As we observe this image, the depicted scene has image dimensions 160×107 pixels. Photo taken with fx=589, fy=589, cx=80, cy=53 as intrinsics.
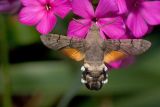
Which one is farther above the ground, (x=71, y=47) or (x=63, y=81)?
(x=71, y=47)

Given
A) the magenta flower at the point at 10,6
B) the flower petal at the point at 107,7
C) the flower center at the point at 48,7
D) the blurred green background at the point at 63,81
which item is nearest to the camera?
the flower petal at the point at 107,7

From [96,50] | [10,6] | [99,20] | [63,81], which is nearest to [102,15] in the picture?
[99,20]

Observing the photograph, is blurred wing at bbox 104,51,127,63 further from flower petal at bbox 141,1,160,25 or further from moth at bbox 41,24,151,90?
flower petal at bbox 141,1,160,25

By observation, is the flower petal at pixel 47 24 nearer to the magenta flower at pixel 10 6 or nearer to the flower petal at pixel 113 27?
the flower petal at pixel 113 27

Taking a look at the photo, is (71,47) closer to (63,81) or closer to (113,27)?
(113,27)

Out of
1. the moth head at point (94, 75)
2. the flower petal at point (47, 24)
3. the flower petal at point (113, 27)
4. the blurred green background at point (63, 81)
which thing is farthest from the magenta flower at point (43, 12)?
the blurred green background at point (63, 81)

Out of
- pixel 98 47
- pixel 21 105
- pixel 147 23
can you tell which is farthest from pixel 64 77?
pixel 98 47

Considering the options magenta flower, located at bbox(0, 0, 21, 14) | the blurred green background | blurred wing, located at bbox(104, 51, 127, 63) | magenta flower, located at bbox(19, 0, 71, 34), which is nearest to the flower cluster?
magenta flower, located at bbox(19, 0, 71, 34)
